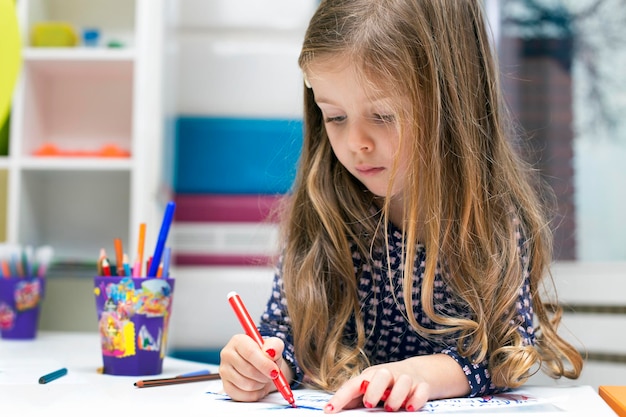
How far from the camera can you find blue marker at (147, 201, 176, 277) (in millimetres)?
854

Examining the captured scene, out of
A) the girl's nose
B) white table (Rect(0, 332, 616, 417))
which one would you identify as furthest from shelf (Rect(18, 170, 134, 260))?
the girl's nose

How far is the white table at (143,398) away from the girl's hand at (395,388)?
0.05 ft

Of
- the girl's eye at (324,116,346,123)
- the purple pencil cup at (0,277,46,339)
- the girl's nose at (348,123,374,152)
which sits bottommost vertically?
the purple pencil cup at (0,277,46,339)

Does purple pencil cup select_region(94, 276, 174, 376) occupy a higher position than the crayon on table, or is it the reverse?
purple pencil cup select_region(94, 276, 174, 376)

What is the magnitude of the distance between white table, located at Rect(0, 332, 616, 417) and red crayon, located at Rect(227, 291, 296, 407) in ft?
0.04

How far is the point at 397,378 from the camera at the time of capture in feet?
2.19

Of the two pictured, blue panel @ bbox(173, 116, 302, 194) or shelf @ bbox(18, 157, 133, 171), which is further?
blue panel @ bbox(173, 116, 302, 194)

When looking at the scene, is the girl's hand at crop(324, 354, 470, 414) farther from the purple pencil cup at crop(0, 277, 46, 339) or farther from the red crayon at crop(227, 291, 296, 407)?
the purple pencil cup at crop(0, 277, 46, 339)

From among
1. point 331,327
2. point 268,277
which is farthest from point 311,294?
point 268,277

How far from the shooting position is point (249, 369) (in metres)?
0.69

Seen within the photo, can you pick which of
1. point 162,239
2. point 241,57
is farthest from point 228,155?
point 162,239

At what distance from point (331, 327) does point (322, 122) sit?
0.28m

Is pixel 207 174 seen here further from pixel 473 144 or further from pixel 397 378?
pixel 397 378

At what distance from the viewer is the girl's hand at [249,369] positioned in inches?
27.1
